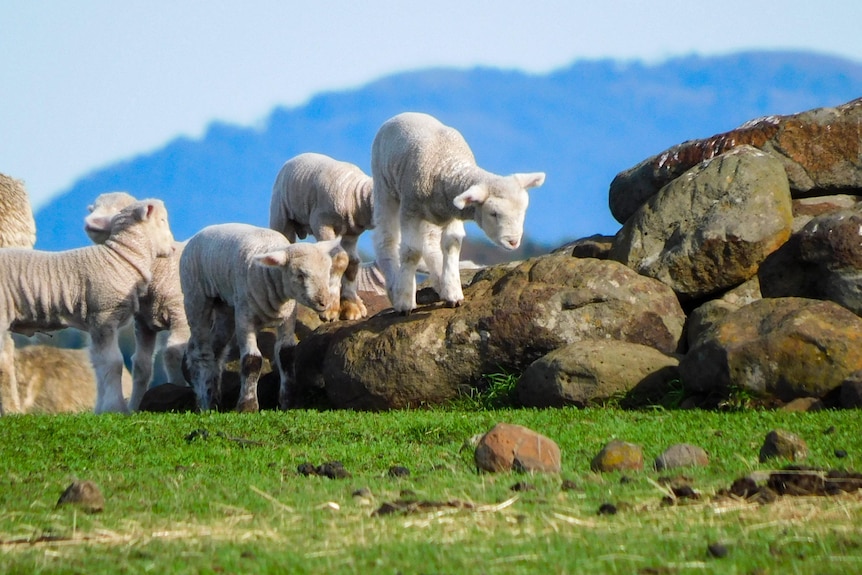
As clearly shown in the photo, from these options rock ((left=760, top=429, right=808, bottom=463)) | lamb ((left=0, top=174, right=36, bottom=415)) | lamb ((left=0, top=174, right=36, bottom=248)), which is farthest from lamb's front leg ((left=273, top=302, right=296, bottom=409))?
→ rock ((left=760, top=429, right=808, bottom=463))

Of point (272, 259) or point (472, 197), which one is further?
point (272, 259)

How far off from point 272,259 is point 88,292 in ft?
8.35

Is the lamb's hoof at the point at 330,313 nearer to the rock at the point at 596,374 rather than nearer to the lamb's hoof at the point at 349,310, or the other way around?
the lamb's hoof at the point at 349,310

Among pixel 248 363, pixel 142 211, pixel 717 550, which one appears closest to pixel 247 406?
pixel 248 363

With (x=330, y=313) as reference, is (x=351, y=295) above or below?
below

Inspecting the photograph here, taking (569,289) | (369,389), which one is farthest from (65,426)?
(569,289)

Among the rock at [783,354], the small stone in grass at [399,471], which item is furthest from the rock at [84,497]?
the rock at [783,354]

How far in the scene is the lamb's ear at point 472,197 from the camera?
36.9 ft

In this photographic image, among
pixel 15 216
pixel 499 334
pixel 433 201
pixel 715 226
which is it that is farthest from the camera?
pixel 15 216

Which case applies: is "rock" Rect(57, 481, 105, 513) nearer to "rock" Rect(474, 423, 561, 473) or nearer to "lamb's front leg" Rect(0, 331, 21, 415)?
"rock" Rect(474, 423, 561, 473)

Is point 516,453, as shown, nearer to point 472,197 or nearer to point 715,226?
point 472,197

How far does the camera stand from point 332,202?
1511cm

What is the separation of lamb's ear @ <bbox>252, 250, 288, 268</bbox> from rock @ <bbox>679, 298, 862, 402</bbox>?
4340 mm

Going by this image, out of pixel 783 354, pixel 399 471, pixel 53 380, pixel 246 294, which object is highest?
pixel 399 471
